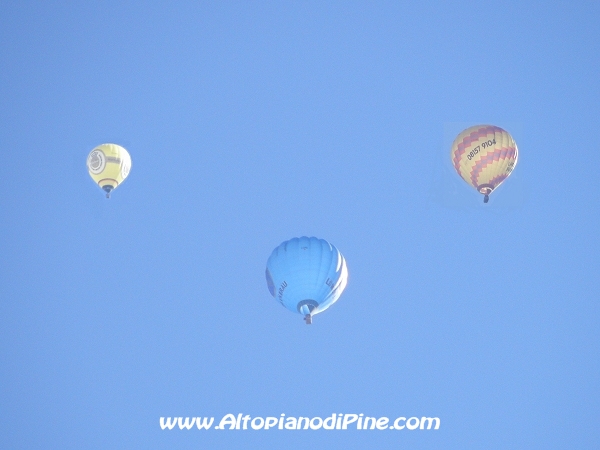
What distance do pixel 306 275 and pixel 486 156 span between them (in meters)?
7.32

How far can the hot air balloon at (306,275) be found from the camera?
24594 mm

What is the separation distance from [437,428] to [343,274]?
1098 centimetres

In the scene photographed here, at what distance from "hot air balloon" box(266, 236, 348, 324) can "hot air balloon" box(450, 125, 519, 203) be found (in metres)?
5.91

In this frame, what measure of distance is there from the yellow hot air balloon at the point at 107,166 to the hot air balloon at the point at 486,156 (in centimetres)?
1117

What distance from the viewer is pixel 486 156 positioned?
28250 millimetres

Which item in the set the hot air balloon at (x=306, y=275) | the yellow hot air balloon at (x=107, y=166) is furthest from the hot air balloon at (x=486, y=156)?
the yellow hot air balloon at (x=107, y=166)

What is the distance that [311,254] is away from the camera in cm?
2481

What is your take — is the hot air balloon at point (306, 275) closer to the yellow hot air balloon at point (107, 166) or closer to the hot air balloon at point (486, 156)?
the hot air balloon at point (486, 156)

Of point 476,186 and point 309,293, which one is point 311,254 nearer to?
point 309,293

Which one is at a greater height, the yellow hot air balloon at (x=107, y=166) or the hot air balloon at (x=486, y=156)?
the yellow hot air balloon at (x=107, y=166)

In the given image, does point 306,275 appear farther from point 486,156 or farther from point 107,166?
point 107,166

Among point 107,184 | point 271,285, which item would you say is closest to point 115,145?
point 107,184

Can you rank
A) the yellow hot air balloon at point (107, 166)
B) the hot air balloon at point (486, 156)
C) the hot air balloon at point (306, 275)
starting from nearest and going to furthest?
the hot air balloon at point (306, 275), the hot air balloon at point (486, 156), the yellow hot air balloon at point (107, 166)

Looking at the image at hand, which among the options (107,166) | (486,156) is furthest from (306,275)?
(107,166)
